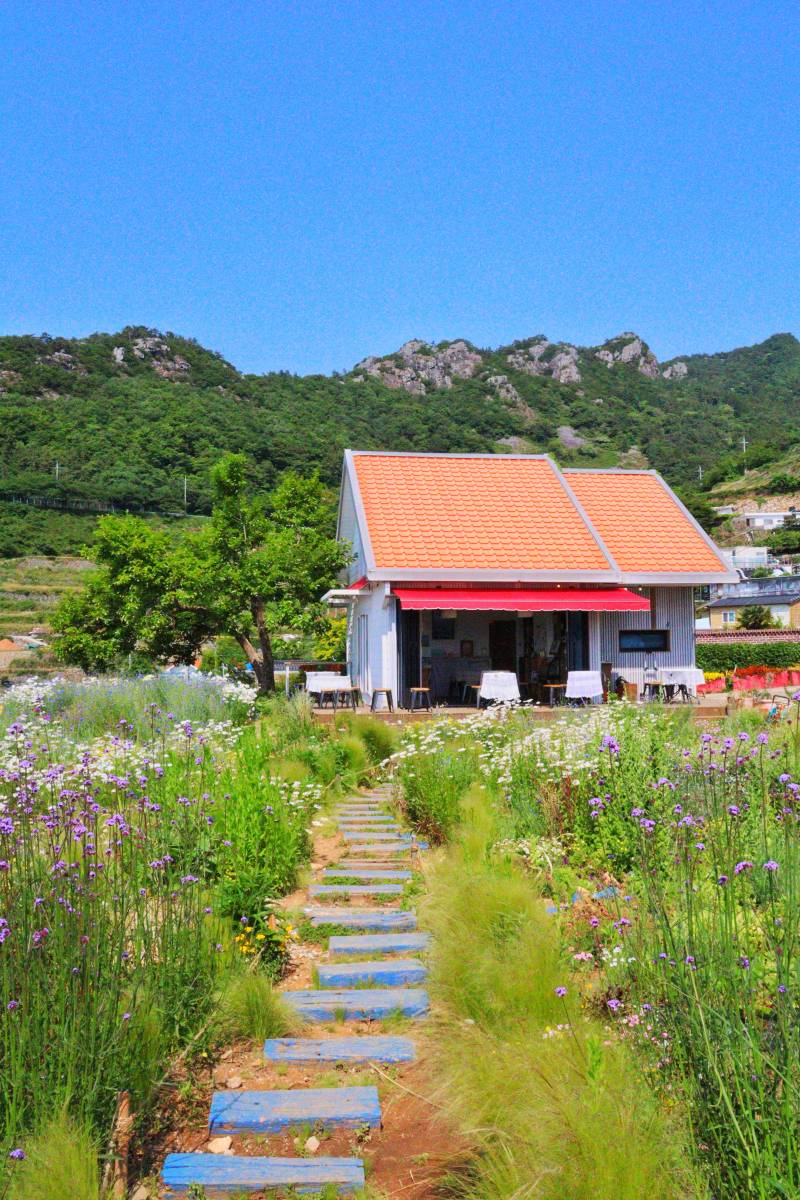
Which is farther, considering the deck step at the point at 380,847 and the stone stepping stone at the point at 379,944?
the deck step at the point at 380,847

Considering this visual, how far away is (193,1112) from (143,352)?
256 feet

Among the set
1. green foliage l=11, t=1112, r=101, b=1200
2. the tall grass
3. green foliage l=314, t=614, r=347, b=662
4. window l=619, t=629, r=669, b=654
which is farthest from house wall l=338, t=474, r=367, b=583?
green foliage l=11, t=1112, r=101, b=1200

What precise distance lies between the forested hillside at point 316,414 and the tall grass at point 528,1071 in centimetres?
4693

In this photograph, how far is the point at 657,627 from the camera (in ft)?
65.4

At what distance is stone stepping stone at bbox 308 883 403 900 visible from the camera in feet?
21.1

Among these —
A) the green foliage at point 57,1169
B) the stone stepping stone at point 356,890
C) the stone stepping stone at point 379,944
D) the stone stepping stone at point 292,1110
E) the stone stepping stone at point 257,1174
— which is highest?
the green foliage at point 57,1169

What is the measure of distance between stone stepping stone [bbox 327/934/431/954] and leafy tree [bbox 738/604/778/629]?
163ft

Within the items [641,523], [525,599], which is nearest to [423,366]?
[641,523]

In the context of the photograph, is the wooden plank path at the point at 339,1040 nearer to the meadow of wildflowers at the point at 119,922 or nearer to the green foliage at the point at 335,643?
the meadow of wildflowers at the point at 119,922

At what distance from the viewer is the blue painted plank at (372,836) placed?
785cm

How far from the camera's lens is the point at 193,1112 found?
3789 mm

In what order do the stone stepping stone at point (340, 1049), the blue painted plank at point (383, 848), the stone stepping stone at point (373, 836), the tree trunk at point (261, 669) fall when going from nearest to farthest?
1. the stone stepping stone at point (340, 1049)
2. the blue painted plank at point (383, 848)
3. the stone stepping stone at point (373, 836)
4. the tree trunk at point (261, 669)

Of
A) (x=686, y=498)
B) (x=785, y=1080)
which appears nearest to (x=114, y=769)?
(x=785, y=1080)

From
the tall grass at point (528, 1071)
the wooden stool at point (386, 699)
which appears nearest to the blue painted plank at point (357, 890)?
the tall grass at point (528, 1071)
